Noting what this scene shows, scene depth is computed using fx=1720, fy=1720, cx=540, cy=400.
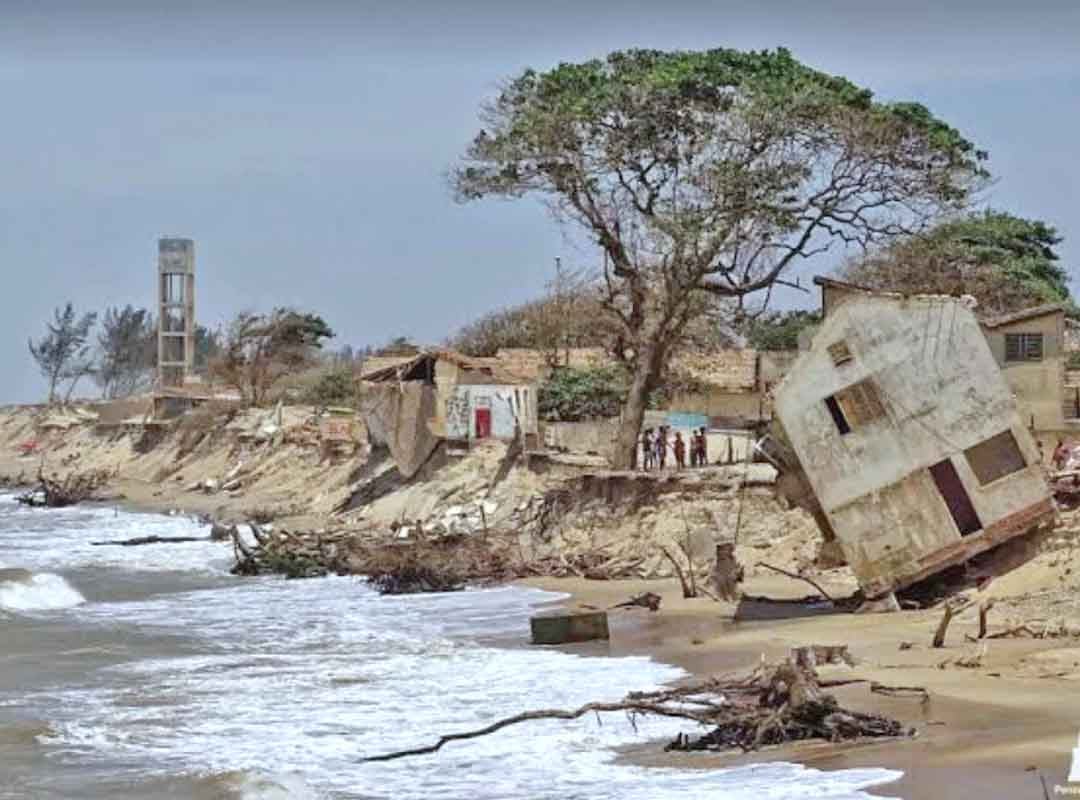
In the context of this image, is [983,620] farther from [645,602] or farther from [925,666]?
[645,602]

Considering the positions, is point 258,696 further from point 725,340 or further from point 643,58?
point 725,340

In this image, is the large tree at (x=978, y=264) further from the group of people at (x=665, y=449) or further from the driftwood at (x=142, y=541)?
the driftwood at (x=142, y=541)

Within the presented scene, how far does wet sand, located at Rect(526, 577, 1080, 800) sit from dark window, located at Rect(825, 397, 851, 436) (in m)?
2.49

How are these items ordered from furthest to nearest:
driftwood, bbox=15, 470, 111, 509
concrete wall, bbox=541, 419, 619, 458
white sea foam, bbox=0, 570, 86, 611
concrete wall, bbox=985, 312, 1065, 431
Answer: driftwood, bbox=15, 470, 111, 509 < concrete wall, bbox=541, 419, 619, 458 < concrete wall, bbox=985, 312, 1065, 431 < white sea foam, bbox=0, 570, 86, 611

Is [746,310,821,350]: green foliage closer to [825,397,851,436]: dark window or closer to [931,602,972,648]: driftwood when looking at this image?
[825,397,851,436]: dark window

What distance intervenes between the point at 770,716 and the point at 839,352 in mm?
9940

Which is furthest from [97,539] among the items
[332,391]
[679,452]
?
[332,391]

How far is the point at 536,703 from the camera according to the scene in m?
18.2

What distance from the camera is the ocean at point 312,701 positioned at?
14.6m

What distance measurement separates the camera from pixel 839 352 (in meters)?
23.2

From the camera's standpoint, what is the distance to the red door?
4475 centimetres

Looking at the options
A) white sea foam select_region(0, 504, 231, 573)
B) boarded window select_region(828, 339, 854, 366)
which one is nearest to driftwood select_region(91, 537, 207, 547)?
white sea foam select_region(0, 504, 231, 573)

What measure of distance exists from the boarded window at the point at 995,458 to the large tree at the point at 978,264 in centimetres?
1463

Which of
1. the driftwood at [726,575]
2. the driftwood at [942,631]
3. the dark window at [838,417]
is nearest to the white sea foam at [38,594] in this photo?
the driftwood at [726,575]
